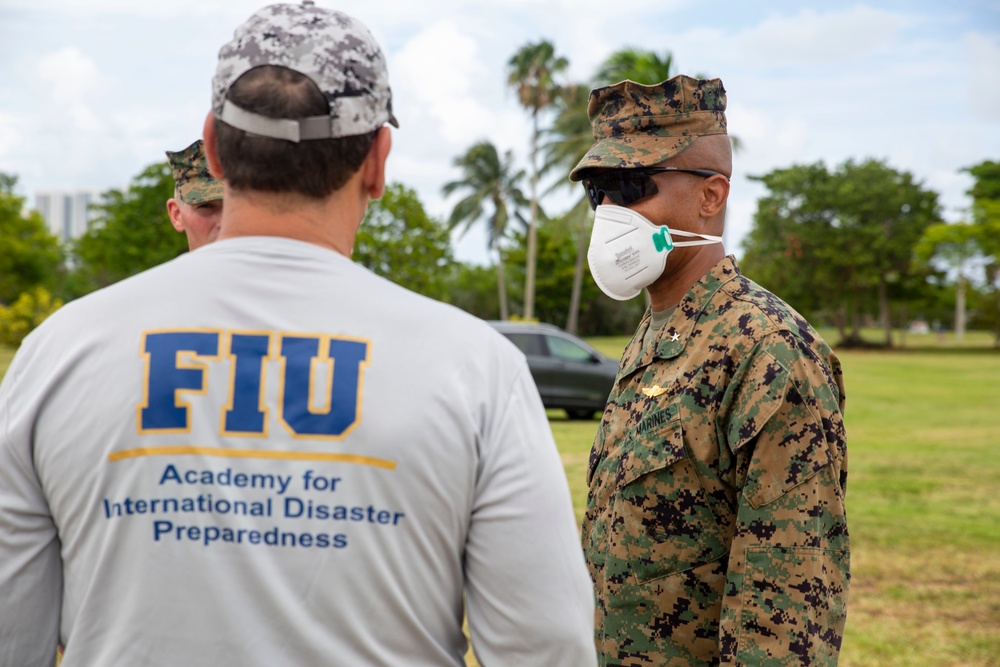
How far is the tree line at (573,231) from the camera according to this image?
42.2 meters

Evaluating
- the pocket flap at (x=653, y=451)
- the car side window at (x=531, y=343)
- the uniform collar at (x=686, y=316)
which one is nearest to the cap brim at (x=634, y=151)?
the uniform collar at (x=686, y=316)

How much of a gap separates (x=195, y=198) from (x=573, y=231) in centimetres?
4539

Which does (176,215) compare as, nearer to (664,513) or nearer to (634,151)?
(634,151)

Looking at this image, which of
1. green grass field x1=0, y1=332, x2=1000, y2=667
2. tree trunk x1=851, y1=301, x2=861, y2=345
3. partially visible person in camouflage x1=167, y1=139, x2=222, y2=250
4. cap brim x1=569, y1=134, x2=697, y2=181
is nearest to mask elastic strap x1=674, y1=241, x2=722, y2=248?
cap brim x1=569, y1=134, x2=697, y2=181

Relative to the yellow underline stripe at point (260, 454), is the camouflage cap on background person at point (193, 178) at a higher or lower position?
higher

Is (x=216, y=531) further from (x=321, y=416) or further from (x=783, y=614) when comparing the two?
(x=783, y=614)

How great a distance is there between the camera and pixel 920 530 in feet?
26.1

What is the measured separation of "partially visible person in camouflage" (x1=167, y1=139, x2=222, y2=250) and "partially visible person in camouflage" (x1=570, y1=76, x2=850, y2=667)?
120 cm

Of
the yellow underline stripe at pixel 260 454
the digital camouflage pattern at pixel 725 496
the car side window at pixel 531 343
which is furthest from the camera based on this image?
the car side window at pixel 531 343

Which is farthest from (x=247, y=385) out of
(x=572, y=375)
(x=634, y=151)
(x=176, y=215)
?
(x=572, y=375)

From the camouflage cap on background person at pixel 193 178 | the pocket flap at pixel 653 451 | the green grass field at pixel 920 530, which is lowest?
the green grass field at pixel 920 530

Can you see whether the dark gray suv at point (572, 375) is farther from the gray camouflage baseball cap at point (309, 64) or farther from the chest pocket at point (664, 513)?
the gray camouflage baseball cap at point (309, 64)

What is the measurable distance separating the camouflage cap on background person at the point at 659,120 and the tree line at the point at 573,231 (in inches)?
1490

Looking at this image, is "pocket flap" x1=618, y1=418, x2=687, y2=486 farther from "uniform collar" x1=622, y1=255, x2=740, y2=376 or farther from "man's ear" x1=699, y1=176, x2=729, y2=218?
"man's ear" x1=699, y1=176, x2=729, y2=218
